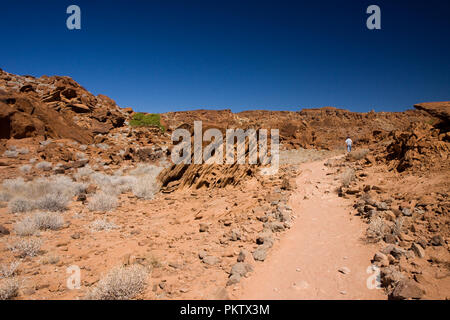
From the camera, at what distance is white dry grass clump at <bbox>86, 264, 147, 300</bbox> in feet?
10.7

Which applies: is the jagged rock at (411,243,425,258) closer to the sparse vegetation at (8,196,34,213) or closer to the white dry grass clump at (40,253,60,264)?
the white dry grass clump at (40,253,60,264)

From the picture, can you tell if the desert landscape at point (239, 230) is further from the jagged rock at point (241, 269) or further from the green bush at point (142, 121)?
the green bush at point (142, 121)

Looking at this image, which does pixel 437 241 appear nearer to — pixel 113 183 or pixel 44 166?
pixel 113 183

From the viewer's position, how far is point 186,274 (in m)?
3.82

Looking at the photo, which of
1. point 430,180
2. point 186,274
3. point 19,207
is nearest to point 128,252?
point 186,274

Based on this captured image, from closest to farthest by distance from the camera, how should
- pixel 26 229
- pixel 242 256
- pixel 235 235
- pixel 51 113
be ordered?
pixel 242 256 < pixel 235 235 < pixel 26 229 < pixel 51 113

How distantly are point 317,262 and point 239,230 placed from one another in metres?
1.79

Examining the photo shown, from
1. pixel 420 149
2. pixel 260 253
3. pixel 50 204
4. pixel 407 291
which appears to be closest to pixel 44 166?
pixel 50 204

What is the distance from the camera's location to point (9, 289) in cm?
333

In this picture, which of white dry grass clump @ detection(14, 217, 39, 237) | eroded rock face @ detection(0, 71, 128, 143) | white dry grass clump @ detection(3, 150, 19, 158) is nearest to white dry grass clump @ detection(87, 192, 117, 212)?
white dry grass clump @ detection(14, 217, 39, 237)

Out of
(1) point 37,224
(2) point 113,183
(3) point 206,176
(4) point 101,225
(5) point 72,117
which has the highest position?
(5) point 72,117

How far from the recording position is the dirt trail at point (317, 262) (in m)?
3.27
